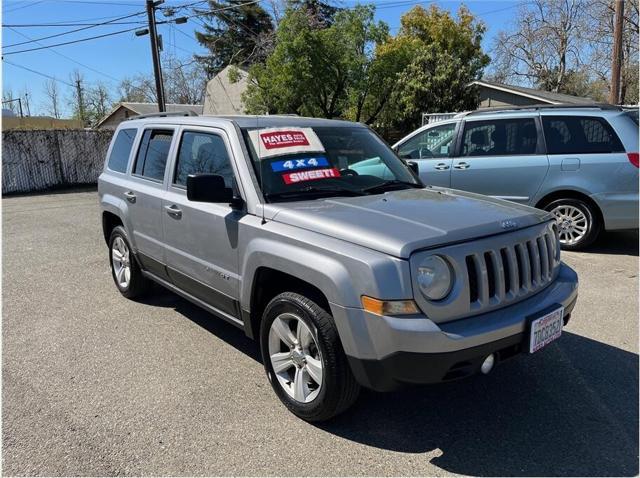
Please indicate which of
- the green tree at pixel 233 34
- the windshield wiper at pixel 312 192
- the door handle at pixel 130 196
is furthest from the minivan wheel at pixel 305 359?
the green tree at pixel 233 34

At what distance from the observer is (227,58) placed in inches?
1551

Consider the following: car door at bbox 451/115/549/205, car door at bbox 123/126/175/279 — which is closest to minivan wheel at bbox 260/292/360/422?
car door at bbox 123/126/175/279

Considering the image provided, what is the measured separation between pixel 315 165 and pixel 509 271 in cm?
155

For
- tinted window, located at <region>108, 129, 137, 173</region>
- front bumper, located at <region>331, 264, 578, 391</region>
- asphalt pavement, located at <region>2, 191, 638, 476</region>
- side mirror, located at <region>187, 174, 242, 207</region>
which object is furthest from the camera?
tinted window, located at <region>108, 129, 137, 173</region>

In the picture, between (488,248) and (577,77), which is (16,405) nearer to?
(488,248)

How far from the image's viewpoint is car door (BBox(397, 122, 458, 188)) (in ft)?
25.2

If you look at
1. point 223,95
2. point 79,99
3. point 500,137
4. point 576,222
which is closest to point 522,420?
point 576,222

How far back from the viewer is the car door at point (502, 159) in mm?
6992

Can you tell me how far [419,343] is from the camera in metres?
2.51

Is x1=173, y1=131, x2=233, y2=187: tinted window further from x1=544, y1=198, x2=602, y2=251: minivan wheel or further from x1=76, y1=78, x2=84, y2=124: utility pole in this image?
x1=76, y1=78, x2=84, y2=124: utility pole

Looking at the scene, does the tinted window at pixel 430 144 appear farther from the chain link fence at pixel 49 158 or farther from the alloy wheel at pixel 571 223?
the chain link fence at pixel 49 158

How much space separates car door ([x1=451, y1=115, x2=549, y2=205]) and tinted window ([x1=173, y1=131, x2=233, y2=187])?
14.9 feet

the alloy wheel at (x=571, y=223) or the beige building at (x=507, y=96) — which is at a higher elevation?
the beige building at (x=507, y=96)

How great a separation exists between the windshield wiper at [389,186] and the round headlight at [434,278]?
1207mm
